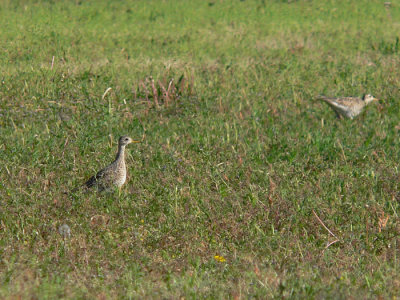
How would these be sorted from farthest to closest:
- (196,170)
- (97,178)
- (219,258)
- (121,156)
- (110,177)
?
(196,170)
(121,156)
(97,178)
(110,177)
(219,258)

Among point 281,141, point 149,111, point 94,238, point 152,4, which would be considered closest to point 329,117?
point 281,141

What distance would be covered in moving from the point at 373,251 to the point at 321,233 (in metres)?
0.55

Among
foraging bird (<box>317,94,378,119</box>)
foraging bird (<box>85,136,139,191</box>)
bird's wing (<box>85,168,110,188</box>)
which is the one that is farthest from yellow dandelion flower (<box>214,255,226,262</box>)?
foraging bird (<box>317,94,378,119</box>)

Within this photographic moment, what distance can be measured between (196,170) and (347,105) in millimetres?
3384

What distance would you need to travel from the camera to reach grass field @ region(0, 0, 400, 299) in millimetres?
5109

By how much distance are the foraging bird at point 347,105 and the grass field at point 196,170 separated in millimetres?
189

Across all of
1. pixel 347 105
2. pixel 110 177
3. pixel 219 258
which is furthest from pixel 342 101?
pixel 219 258

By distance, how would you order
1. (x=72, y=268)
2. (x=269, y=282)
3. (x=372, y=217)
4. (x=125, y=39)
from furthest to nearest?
(x=125, y=39), (x=372, y=217), (x=72, y=268), (x=269, y=282)

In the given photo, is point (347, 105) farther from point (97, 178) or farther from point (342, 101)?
point (97, 178)

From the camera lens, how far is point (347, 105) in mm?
9695

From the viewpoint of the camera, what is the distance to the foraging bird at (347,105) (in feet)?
31.8

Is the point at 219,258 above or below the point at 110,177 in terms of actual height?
below

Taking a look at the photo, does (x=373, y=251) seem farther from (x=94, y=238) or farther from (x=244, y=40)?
(x=244, y=40)

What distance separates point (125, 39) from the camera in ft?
47.3
